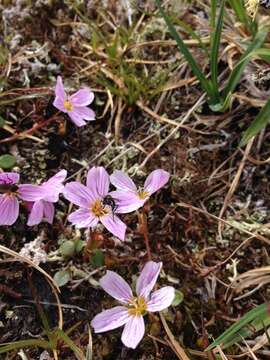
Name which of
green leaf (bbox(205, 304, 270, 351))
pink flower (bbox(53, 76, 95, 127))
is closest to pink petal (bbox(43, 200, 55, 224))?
pink flower (bbox(53, 76, 95, 127))

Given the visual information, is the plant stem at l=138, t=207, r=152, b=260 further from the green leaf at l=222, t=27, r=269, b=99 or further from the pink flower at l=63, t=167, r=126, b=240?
the green leaf at l=222, t=27, r=269, b=99

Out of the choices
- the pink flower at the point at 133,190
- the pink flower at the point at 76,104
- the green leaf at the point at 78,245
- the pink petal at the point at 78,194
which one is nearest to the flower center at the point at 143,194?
the pink flower at the point at 133,190

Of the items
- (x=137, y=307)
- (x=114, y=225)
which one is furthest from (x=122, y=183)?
(x=137, y=307)

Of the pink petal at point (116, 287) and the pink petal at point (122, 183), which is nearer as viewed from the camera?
the pink petal at point (116, 287)

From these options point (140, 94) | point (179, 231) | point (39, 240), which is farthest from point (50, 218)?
point (140, 94)

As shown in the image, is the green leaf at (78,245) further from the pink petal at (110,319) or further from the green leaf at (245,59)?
the green leaf at (245,59)

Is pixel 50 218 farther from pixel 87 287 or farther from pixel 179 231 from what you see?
pixel 179 231

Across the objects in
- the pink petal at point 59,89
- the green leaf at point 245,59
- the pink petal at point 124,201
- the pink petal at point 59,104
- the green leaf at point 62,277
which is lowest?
the green leaf at point 62,277
